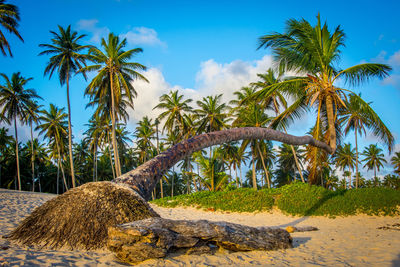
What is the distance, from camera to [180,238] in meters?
3.36

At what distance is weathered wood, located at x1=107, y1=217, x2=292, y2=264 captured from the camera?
9.91ft

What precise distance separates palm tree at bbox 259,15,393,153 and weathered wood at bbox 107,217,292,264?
189 inches

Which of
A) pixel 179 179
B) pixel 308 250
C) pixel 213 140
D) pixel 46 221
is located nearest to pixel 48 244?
pixel 46 221

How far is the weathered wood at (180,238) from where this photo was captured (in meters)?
3.02

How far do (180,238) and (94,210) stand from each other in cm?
166

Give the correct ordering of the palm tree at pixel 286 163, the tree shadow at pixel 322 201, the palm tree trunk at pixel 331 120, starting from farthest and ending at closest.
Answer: the palm tree at pixel 286 163 → the tree shadow at pixel 322 201 → the palm tree trunk at pixel 331 120

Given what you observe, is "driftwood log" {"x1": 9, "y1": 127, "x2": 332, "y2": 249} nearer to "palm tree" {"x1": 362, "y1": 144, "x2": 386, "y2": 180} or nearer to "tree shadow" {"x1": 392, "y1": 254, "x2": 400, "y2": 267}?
"tree shadow" {"x1": 392, "y1": 254, "x2": 400, "y2": 267}

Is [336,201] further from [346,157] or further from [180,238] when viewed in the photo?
[346,157]

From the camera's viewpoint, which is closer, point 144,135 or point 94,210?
point 94,210

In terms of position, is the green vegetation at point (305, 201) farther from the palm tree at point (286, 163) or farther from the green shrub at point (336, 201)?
the palm tree at point (286, 163)

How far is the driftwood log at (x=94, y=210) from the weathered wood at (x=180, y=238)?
0.59 meters

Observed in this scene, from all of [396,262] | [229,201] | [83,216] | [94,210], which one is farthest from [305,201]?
[83,216]

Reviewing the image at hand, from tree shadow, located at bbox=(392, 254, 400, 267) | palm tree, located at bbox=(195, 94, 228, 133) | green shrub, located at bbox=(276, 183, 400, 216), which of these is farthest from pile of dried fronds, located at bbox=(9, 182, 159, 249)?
palm tree, located at bbox=(195, 94, 228, 133)

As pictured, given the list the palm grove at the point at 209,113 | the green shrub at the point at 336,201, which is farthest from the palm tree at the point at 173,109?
the green shrub at the point at 336,201
